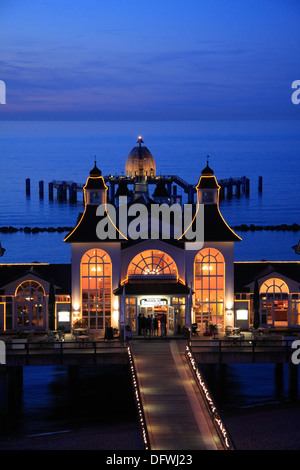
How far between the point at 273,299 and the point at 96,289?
924 centimetres

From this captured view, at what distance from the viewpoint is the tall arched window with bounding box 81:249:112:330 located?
47.0 meters

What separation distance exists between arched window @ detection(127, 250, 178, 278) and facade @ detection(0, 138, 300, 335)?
5 centimetres

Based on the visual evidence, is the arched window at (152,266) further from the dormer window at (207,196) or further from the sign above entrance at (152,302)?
the dormer window at (207,196)

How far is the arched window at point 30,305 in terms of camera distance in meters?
47.6

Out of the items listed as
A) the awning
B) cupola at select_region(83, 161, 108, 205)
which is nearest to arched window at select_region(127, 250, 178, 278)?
the awning

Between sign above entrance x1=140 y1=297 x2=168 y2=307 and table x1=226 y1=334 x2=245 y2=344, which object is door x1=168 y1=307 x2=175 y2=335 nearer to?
sign above entrance x1=140 y1=297 x2=168 y2=307

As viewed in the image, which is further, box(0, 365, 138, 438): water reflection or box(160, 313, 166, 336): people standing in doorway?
box(160, 313, 166, 336): people standing in doorway

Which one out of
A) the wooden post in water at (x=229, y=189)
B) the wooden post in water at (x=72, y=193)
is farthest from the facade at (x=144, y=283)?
the wooden post in water at (x=229, y=189)

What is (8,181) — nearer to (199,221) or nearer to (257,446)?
(199,221)

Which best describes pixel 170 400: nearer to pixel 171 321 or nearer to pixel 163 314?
pixel 171 321

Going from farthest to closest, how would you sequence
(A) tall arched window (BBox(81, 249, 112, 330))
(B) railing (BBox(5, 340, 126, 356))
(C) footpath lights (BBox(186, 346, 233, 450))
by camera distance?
(A) tall arched window (BBox(81, 249, 112, 330)), (B) railing (BBox(5, 340, 126, 356)), (C) footpath lights (BBox(186, 346, 233, 450))

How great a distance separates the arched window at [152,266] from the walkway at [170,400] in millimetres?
→ 4628

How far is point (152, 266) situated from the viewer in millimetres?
47250
